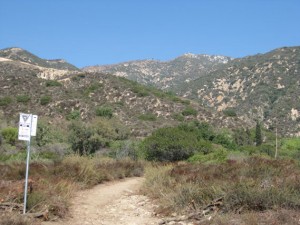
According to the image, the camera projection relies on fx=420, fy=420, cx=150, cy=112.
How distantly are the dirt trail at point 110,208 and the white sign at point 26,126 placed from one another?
209cm

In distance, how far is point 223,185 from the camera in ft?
36.2

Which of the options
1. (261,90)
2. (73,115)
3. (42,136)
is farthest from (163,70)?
(42,136)

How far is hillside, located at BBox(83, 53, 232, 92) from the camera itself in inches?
5757

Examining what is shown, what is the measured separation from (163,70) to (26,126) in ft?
526

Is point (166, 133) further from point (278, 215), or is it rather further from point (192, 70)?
point (192, 70)

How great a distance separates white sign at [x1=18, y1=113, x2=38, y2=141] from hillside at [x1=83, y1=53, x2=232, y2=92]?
127 meters

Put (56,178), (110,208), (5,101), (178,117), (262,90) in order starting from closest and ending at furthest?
1. (110,208)
2. (56,178)
3. (5,101)
4. (178,117)
5. (262,90)

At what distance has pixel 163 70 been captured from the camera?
555 ft

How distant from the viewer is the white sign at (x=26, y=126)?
32.5 feet

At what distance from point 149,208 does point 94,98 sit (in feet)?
166

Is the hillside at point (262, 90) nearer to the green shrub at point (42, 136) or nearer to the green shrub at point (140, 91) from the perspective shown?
the green shrub at point (140, 91)

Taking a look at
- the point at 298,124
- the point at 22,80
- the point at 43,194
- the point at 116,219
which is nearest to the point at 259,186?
the point at 116,219

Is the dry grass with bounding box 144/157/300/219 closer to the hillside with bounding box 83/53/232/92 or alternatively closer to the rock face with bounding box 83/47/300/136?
the rock face with bounding box 83/47/300/136

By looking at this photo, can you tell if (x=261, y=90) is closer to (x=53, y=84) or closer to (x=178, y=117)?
(x=178, y=117)
